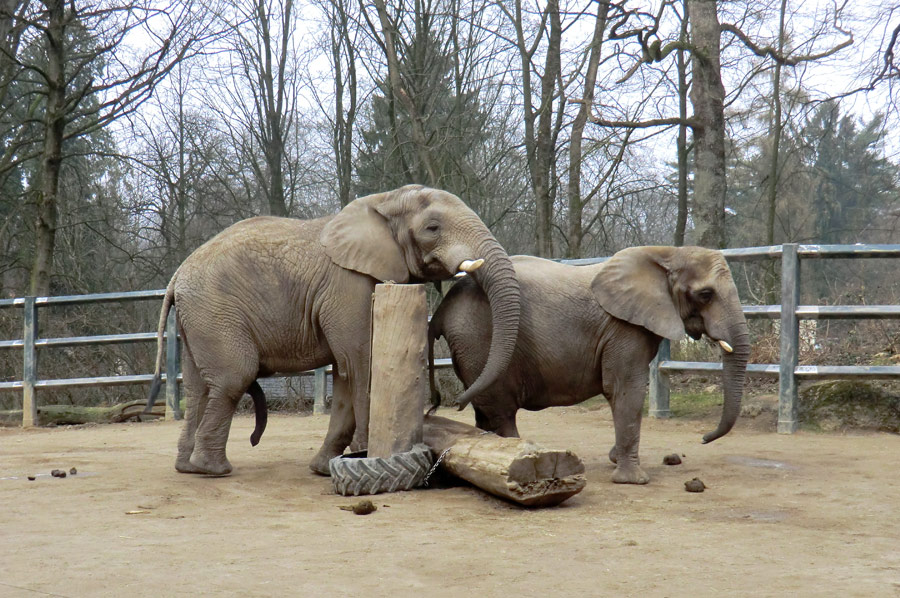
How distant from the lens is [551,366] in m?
6.36

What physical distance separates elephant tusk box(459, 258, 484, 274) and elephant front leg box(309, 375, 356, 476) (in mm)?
1341

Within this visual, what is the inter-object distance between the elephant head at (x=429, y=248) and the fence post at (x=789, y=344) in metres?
3.66

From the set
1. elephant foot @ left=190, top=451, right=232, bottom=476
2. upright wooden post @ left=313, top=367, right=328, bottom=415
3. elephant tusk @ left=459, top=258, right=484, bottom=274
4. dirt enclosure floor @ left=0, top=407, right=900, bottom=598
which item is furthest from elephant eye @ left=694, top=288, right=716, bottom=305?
upright wooden post @ left=313, top=367, right=328, bottom=415

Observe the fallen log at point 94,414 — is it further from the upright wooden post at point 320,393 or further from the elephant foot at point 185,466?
the elephant foot at point 185,466

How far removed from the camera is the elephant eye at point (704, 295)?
6203 millimetres

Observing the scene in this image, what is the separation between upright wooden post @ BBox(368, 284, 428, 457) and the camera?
227 inches

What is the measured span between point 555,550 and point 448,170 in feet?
46.1

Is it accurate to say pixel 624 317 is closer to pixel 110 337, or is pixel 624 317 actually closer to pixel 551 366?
pixel 551 366

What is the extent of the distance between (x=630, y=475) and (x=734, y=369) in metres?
1.02

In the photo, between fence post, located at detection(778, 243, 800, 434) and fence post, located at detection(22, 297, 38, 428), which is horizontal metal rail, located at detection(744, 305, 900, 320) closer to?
fence post, located at detection(778, 243, 800, 434)

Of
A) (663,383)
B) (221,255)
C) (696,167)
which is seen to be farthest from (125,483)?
(696,167)

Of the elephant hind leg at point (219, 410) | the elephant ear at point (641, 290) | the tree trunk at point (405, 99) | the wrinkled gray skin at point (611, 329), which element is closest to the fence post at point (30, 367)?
the elephant hind leg at point (219, 410)

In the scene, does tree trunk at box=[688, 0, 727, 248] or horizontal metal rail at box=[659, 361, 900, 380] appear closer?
horizontal metal rail at box=[659, 361, 900, 380]

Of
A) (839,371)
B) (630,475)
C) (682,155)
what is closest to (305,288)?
(630,475)
